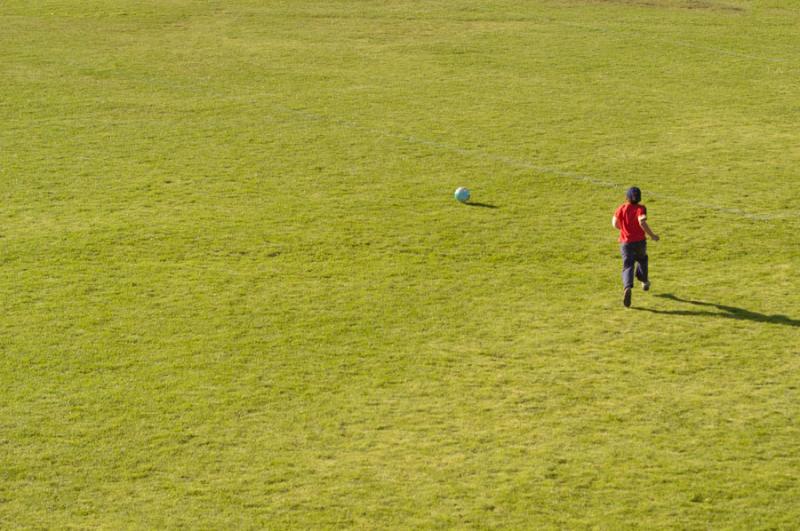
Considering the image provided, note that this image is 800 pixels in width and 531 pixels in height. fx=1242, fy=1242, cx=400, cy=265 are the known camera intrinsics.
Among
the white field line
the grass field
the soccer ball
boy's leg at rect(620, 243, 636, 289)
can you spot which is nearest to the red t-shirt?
boy's leg at rect(620, 243, 636, 289)

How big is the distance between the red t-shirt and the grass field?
1.14 meters

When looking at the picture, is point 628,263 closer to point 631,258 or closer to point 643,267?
point 631,258

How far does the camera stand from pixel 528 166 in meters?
27.3

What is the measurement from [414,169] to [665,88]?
10.3 metres

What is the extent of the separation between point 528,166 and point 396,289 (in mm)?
7978

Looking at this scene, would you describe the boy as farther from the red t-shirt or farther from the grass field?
the grass field

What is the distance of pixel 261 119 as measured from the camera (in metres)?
31.3

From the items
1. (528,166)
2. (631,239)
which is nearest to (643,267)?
(631,239)

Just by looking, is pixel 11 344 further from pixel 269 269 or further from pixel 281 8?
pixel 281 8

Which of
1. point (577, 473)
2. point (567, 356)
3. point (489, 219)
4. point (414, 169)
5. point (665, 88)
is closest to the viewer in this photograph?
point (577, 473)

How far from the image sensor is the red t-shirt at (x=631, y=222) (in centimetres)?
1883

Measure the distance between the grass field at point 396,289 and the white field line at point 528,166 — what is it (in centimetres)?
13

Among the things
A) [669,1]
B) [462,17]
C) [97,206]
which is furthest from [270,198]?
[669,1]

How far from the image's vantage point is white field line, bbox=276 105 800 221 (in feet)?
78.5
